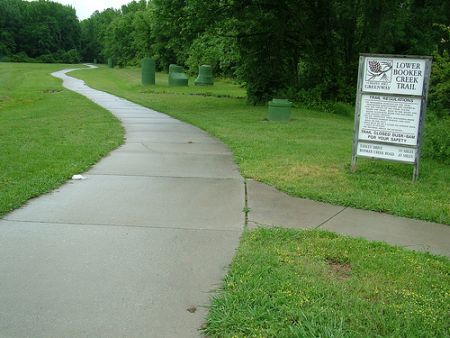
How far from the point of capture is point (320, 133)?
12.5 m

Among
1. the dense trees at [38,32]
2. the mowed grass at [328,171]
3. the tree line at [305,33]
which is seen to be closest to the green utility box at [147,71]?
the tree line at [305,33]

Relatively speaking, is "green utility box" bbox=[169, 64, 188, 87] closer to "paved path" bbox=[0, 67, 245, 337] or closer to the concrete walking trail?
the concrete walking trail

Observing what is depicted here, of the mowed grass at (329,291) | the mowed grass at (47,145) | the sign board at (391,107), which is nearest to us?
the mowed grass at (329,291)

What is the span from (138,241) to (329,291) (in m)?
1.86

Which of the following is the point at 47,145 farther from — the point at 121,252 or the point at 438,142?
the point at 438,142

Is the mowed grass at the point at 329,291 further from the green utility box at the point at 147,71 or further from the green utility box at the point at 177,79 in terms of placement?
the green utility box at the point at 177,79

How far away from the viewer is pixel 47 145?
9641 mm

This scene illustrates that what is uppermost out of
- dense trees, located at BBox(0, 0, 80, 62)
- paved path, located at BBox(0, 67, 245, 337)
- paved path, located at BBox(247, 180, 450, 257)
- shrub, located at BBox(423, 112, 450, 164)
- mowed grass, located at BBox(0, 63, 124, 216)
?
dense trees, located at BBox(0, 0, 80, 62)

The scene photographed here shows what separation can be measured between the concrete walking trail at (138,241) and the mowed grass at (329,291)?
23cm

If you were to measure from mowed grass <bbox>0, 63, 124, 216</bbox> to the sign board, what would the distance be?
4.28 m

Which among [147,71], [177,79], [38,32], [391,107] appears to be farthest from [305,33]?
[38,32]

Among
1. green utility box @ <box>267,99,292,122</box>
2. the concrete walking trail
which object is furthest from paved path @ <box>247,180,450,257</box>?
green utility box @ <box>267,99,292,122</box>

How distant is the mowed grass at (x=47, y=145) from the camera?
6.62 metres

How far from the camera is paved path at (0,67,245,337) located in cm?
336
